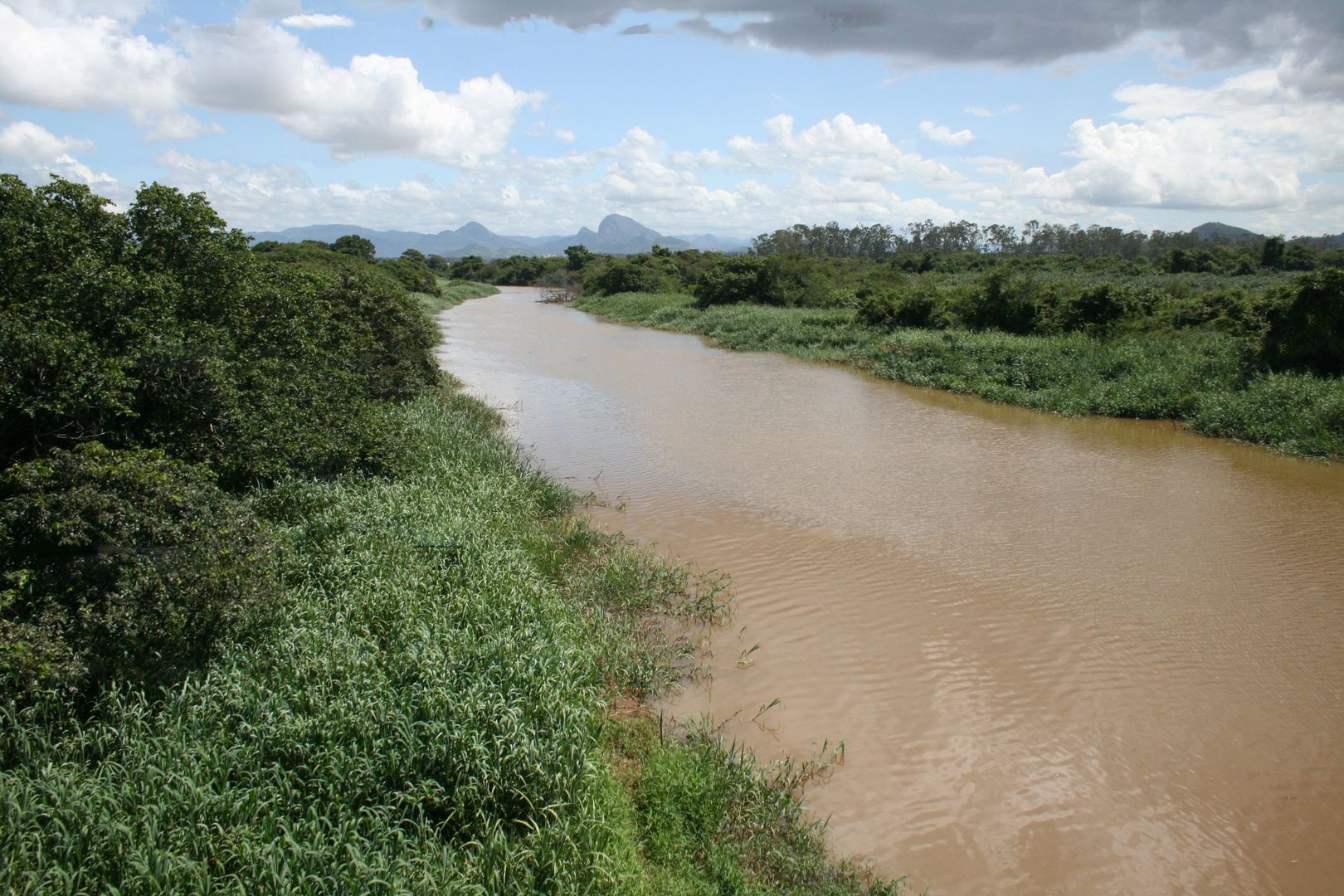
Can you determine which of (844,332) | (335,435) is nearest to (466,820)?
(335,435)

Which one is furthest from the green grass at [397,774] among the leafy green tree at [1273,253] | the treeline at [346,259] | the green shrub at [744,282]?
the leafy green tree at [1273,253]

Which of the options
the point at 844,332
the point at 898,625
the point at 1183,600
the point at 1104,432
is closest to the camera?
the point at 898,625

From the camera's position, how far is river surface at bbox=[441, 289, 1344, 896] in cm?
406

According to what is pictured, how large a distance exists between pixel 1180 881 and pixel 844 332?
21.7 m

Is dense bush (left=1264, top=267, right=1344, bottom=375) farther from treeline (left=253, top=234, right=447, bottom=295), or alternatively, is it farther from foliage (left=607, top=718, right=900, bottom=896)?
treeline (left=253, top=234, right=447, bottom=295)

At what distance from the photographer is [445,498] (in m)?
7.38

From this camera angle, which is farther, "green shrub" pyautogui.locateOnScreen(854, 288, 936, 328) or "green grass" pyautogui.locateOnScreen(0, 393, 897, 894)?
"green shrub" pyautogui.locateOnScreen(854, 288, 936, 328)

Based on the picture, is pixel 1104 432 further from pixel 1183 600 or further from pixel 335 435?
pixel 335 435

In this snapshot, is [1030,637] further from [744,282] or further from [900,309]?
[744,282]

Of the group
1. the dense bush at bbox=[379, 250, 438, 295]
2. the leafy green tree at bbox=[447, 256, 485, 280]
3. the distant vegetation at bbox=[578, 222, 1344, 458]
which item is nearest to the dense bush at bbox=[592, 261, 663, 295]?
the distant vegetation at bbox=[578, 222, 1344, 458]

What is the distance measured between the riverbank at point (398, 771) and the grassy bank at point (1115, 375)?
12587 millimetres

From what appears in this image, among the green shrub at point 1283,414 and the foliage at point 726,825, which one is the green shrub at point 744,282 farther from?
the foliage at point 726,825

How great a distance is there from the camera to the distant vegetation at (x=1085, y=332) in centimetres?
1309

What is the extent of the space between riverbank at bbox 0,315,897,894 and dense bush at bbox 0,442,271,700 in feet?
0.69
